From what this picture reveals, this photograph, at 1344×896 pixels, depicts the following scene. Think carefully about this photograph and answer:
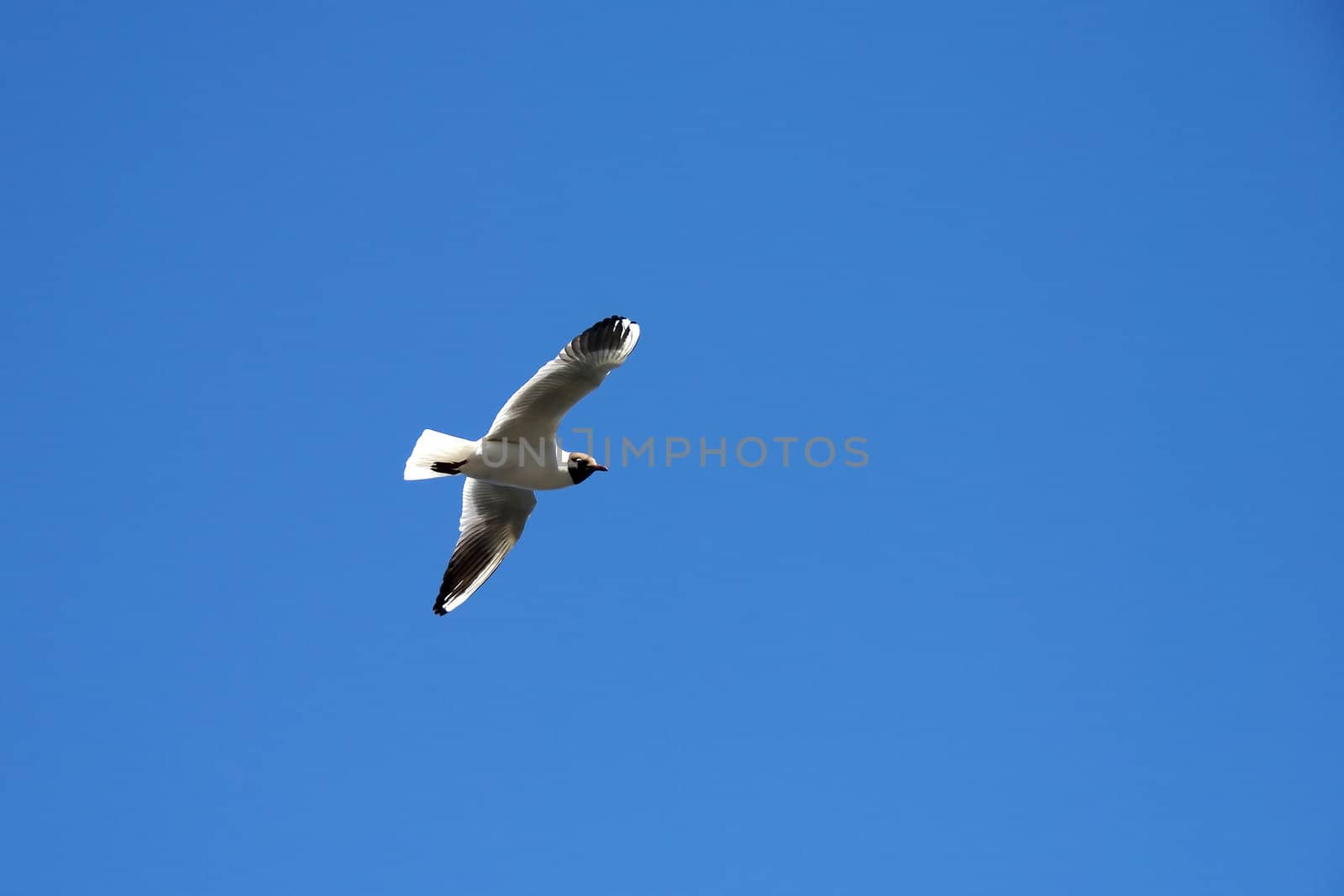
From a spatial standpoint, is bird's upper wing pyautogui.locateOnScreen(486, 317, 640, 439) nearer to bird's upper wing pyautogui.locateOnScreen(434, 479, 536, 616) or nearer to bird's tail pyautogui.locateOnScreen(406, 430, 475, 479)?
bird's tail pyautogui.locateOnScreen(406, 430, 475, 479)

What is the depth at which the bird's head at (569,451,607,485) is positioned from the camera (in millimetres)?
9805

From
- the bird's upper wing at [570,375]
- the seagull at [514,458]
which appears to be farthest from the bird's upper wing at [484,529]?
the bird's upper wing at [570,375]

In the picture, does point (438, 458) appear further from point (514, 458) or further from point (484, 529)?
point (484, 529)

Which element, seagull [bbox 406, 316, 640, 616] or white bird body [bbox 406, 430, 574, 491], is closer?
seagull [bbox 406, 316, 640, 616]

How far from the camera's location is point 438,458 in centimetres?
966

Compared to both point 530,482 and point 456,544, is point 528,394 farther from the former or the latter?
point 456,544

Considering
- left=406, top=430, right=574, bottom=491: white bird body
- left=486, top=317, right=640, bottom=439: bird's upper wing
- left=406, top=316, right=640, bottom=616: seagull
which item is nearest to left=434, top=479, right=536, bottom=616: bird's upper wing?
left=406, top=316, right=640, bottom=616: seagull

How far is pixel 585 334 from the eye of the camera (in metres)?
8.89

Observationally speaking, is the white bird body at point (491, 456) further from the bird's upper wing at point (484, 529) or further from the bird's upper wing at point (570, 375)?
the bird's upper wing at point (484, 529)

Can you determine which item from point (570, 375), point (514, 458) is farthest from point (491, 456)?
point (570, 375)

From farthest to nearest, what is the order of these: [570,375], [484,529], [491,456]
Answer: [484,529] < [491,456] < [570,375]

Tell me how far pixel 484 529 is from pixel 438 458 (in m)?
1.04

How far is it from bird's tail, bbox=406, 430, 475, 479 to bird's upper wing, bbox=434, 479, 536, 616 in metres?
0.73

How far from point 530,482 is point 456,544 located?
96 cm
